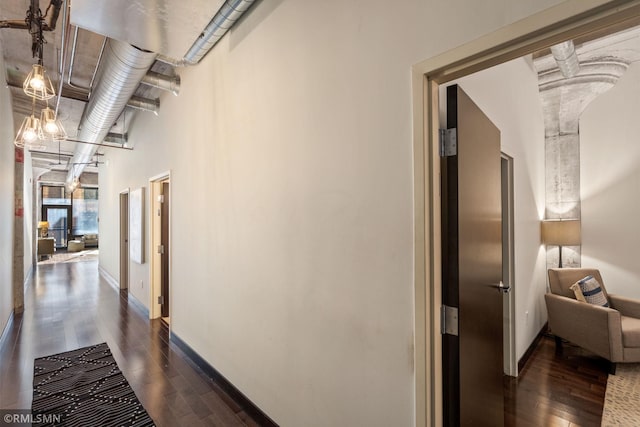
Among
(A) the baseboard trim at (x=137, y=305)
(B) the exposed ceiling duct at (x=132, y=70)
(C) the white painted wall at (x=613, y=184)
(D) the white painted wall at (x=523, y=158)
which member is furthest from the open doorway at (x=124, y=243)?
(C) the white painted wall at (x=613, y=184)

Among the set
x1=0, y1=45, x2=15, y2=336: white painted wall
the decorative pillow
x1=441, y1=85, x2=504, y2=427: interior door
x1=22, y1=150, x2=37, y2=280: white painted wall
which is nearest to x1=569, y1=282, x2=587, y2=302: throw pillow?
the decorative pillow

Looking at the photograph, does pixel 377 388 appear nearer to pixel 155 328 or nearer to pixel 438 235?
pixel 438 235

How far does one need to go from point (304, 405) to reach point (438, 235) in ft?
4.53

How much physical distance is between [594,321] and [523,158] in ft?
5.98

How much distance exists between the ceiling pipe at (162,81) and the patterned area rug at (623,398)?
17.0 feet

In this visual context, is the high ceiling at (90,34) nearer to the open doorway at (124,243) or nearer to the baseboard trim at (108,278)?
the open doorway at (124,243)

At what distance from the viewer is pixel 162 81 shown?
3.37 metres

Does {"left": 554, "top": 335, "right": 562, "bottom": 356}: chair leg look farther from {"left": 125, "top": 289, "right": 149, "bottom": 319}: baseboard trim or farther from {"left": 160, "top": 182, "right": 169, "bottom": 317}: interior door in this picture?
{"left": 125, "top": 289, "right": 149, "bottom": 319}: baseboard trim

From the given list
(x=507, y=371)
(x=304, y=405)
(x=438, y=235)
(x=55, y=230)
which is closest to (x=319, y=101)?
(x=438, y=235)

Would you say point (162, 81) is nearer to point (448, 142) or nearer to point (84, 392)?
point (84, 392)

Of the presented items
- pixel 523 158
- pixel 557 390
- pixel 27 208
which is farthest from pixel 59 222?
pixel 557 390

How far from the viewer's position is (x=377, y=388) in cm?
139

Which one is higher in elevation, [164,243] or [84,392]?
[164,243]

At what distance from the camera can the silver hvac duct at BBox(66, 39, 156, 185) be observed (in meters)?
2.60
